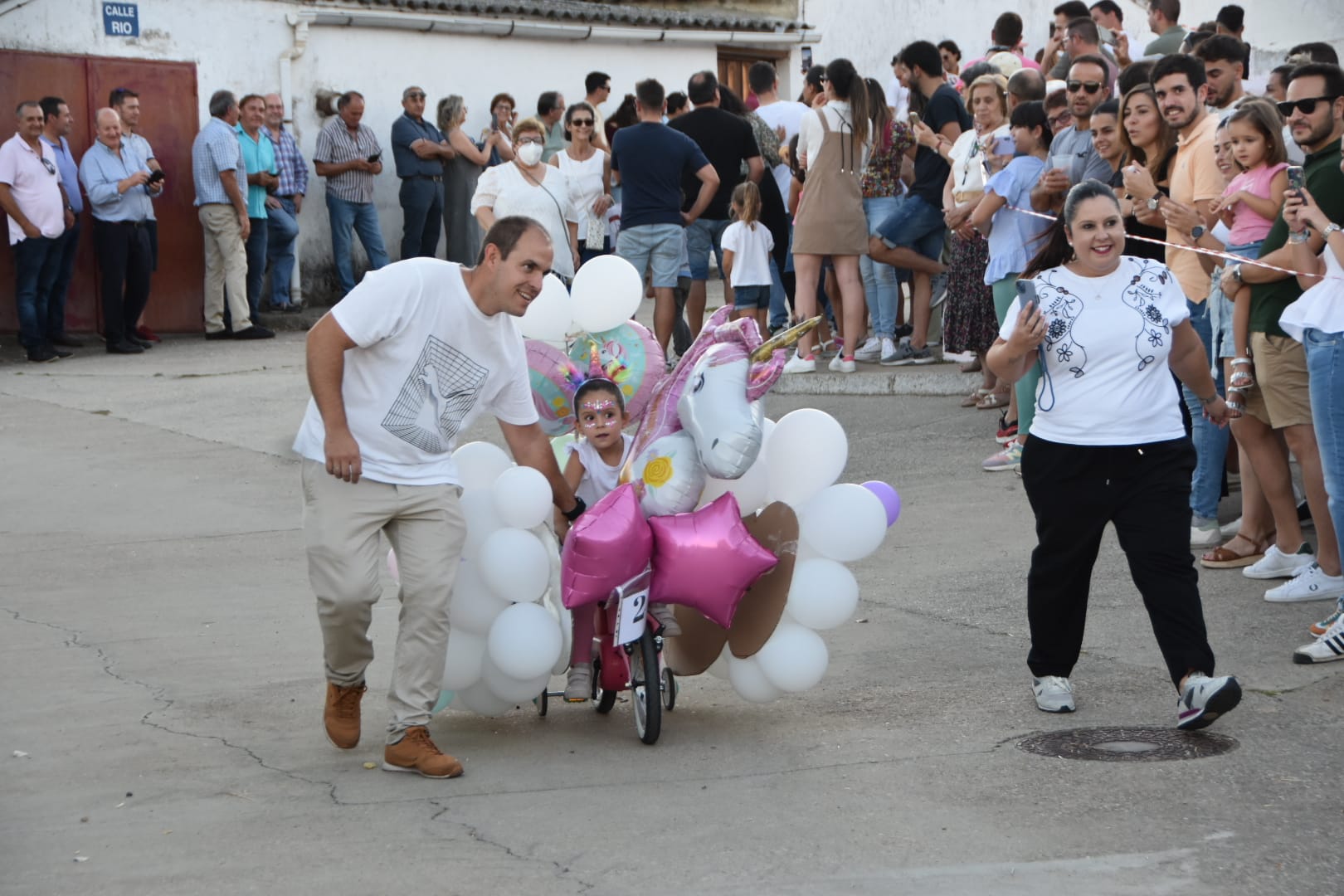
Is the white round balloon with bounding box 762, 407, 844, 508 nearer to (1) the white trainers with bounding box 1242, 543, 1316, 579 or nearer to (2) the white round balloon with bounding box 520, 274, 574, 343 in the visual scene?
(2) the white round balloon with bounding box 520, 274, 574, 343

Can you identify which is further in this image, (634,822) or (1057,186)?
(1057,186)

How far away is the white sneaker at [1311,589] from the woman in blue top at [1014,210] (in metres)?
2.76

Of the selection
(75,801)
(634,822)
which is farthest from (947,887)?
(75,801)

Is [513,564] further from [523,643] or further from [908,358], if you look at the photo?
[908,358]

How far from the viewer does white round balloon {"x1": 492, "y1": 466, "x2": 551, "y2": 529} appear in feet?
18.5

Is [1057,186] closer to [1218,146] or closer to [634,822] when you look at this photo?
[1218,146]

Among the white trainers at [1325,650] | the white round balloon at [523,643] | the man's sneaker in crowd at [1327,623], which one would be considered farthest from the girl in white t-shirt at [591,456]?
the man's sneaker in crowd at [1327,623]

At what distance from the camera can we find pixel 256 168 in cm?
1738

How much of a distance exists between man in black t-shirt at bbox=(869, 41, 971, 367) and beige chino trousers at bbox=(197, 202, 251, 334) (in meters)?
7.51

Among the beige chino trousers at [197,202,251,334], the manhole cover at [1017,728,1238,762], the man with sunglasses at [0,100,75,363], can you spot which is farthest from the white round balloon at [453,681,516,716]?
the beige chino trousers at [197,202,251,334]

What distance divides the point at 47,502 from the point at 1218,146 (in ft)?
22.3

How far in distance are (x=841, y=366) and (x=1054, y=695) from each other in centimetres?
694

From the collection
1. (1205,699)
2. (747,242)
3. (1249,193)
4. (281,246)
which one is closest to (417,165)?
(281,246)

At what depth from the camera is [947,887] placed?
4.39 meters
